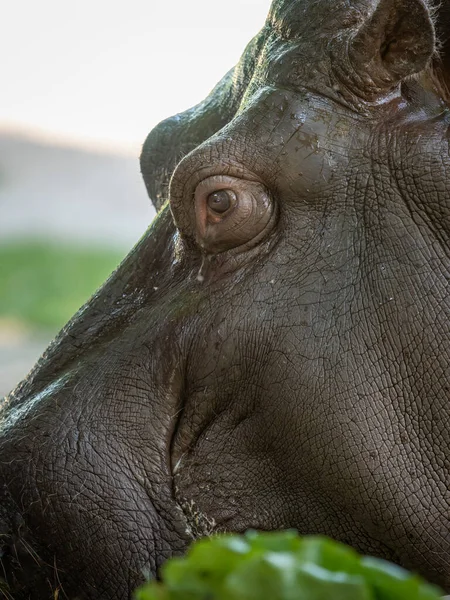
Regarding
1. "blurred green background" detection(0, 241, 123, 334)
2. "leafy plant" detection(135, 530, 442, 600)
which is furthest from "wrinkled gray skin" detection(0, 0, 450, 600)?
"blurred green background" detection(0, 241, 123, 334)

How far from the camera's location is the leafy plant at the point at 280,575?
0.95 meters

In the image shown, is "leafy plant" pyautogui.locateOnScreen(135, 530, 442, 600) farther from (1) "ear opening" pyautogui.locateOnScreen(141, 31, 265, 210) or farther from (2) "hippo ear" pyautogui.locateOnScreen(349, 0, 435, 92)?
(1) "ear opening" pyautogui.locateOnScreen(141, 31, 265, 210)

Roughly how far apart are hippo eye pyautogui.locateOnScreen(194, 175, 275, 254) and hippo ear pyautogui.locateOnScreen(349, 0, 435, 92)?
44cm

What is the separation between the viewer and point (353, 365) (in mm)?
2453

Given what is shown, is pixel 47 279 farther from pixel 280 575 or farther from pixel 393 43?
pixel 280 575

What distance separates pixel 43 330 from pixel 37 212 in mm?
11790

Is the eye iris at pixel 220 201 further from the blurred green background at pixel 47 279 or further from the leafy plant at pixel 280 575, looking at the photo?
the blurred green background at pixel 47 279

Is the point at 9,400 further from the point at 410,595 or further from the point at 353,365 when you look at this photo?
the point at 410,595

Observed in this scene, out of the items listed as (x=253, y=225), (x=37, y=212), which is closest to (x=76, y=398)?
(x=253, y=225)

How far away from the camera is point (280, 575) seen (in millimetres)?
949

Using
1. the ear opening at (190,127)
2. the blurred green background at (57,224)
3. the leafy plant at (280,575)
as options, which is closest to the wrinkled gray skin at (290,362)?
the ear opening at (190,127)

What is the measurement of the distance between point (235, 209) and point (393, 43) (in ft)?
2.05

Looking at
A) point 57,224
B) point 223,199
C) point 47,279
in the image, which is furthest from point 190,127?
point 57,224

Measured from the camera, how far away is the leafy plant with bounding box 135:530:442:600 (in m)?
0.95
